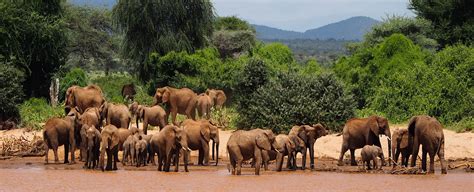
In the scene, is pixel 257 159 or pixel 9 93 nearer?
pixel 257 159

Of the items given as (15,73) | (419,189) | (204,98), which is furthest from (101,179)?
(15,73)

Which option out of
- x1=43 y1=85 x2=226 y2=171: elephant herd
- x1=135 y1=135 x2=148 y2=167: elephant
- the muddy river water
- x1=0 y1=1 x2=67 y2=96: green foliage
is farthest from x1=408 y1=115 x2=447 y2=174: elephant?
x1=0 y1=1 x2=67 y2=96: green foliage

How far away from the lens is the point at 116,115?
1022 inches

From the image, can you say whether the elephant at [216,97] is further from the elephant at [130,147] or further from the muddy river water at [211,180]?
the muddy river water at [211,180]

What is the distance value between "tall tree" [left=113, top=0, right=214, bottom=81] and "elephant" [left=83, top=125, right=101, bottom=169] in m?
23.0

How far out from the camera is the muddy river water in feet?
60.2

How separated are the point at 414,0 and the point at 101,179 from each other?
32.9 metres

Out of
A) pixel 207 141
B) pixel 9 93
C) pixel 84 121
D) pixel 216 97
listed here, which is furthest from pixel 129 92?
pixel 207 141

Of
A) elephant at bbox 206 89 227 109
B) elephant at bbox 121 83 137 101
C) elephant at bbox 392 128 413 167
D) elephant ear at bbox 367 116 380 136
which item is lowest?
elephant at bbox 392 128 413 167

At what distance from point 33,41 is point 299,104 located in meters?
16.3

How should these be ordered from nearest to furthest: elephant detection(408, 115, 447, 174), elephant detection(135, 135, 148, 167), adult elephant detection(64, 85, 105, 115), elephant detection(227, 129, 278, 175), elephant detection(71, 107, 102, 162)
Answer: elephant detection(227, 129, 278, 175) < elephant detection(408, 115, 447, 174) < elephant detection(135, 135, 148, 167) < elephant detection(71, 107, 102, 162) < adult elephant detection(64, 85, 105, 115)

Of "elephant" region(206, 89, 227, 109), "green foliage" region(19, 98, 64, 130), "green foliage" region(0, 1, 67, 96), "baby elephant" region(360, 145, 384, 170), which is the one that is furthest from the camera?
"green foliage" region(0, 1, 67, 96)

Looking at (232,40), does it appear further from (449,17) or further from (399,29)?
(449,17)

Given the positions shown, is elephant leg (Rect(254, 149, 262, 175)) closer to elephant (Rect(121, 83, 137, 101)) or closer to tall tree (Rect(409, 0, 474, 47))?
elephant (Rect(121, 83, 137, 101))
